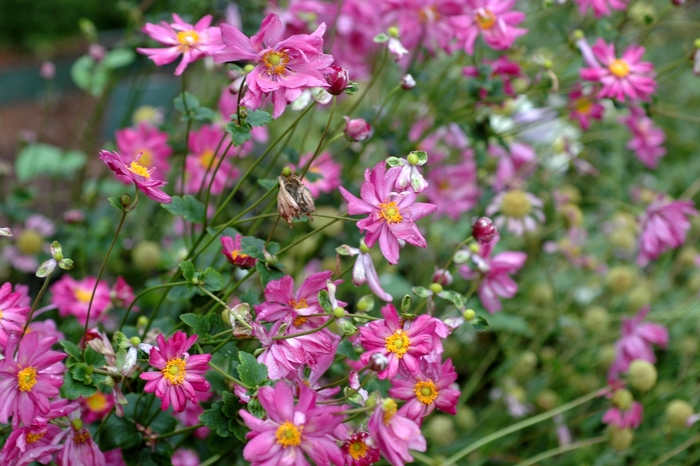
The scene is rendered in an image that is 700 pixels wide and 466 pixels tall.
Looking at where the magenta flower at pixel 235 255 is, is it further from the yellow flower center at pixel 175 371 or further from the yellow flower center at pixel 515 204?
the yellow flower center at pixel 515 204

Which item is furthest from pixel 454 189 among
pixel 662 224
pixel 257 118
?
pixel 257 118

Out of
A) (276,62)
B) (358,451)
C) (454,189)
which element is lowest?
(454,189)

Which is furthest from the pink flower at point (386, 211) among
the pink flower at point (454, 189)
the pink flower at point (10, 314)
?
the pink flower at point (454, 189)

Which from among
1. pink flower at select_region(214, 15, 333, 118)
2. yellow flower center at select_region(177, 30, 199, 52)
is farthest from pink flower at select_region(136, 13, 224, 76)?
pink flower at select_region(214, 15, 333, 118)

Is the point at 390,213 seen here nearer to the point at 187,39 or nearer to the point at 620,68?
the point at 187,39

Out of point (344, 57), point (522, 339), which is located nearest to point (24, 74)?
point (344, 57)

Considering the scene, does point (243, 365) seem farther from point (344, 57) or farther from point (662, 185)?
point (662, 185)

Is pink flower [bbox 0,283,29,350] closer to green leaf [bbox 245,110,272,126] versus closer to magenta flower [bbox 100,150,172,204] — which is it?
magenta flower [bbox 100,150,172,204]
